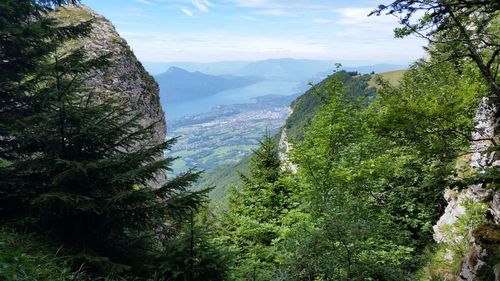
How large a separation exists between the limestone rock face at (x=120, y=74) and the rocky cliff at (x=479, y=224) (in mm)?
23538

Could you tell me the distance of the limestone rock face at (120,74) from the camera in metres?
29.6

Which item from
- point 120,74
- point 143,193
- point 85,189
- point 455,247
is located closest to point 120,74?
point 120,74

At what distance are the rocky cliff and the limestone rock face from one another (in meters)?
23.5

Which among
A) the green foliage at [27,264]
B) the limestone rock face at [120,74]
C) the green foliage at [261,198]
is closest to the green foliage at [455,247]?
the green foliage at [261,198]

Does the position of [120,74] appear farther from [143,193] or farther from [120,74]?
[143,193]

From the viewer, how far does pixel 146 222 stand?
28.5 feet

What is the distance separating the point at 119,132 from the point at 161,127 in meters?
25.6

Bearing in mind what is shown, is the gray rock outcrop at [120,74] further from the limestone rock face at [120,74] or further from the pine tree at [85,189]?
the pine tree at [85,189]

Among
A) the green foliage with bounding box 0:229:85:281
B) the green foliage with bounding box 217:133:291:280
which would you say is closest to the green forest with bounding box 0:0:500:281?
the green foliage with bounding box 0:229:85:281

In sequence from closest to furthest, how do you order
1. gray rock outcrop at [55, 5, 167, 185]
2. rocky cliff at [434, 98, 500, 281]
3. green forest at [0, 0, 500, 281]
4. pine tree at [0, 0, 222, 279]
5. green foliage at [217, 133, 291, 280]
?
green forest at [0, 0, 500, 281] < pine tree at [0, 0, 222, 279] < rocky cliff at [434, 98, 500, 281] < green foliage at [217, 133, 291, 280] < gray rock outcrop at [55, 5, 167, 185]

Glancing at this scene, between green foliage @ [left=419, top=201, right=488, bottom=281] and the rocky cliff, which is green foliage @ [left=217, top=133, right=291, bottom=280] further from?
the rocky cliff

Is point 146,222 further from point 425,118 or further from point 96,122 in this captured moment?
point 425,118

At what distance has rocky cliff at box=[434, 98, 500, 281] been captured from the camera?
312 inches

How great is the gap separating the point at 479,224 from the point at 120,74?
91.4 ft
